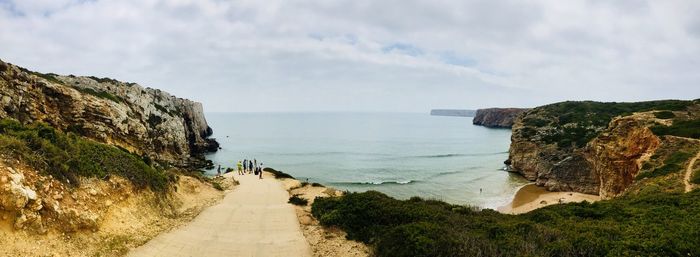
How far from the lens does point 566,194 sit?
1738 inches

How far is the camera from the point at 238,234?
16.8m

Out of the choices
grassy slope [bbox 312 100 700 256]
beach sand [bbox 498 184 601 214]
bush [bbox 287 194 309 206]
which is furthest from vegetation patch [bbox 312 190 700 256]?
beach sand [bbox 498 184 601 214]

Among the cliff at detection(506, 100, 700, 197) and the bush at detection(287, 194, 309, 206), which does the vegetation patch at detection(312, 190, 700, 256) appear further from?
the cliff at detection(506, 100, 700, 197)

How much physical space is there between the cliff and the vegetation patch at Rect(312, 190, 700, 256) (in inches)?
395

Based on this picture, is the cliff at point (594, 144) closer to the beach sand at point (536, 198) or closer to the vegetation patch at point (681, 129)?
the vegetation patch at point (681, 129)

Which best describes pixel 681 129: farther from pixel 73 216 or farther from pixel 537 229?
pixel 73 216

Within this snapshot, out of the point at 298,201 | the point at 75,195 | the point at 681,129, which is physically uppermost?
the point at 681,129

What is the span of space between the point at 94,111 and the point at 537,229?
42862 mm

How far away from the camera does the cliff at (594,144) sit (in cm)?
2805

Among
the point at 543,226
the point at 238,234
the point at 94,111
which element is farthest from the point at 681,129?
the point at 94,111

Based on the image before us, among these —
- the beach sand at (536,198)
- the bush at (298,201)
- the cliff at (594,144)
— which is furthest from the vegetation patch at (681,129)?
the bush at (298,201)

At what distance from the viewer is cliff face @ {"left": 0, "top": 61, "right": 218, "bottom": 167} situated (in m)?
32.9

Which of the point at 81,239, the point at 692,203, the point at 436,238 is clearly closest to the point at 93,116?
the point at 81,239

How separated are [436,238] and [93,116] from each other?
40.0 meters
